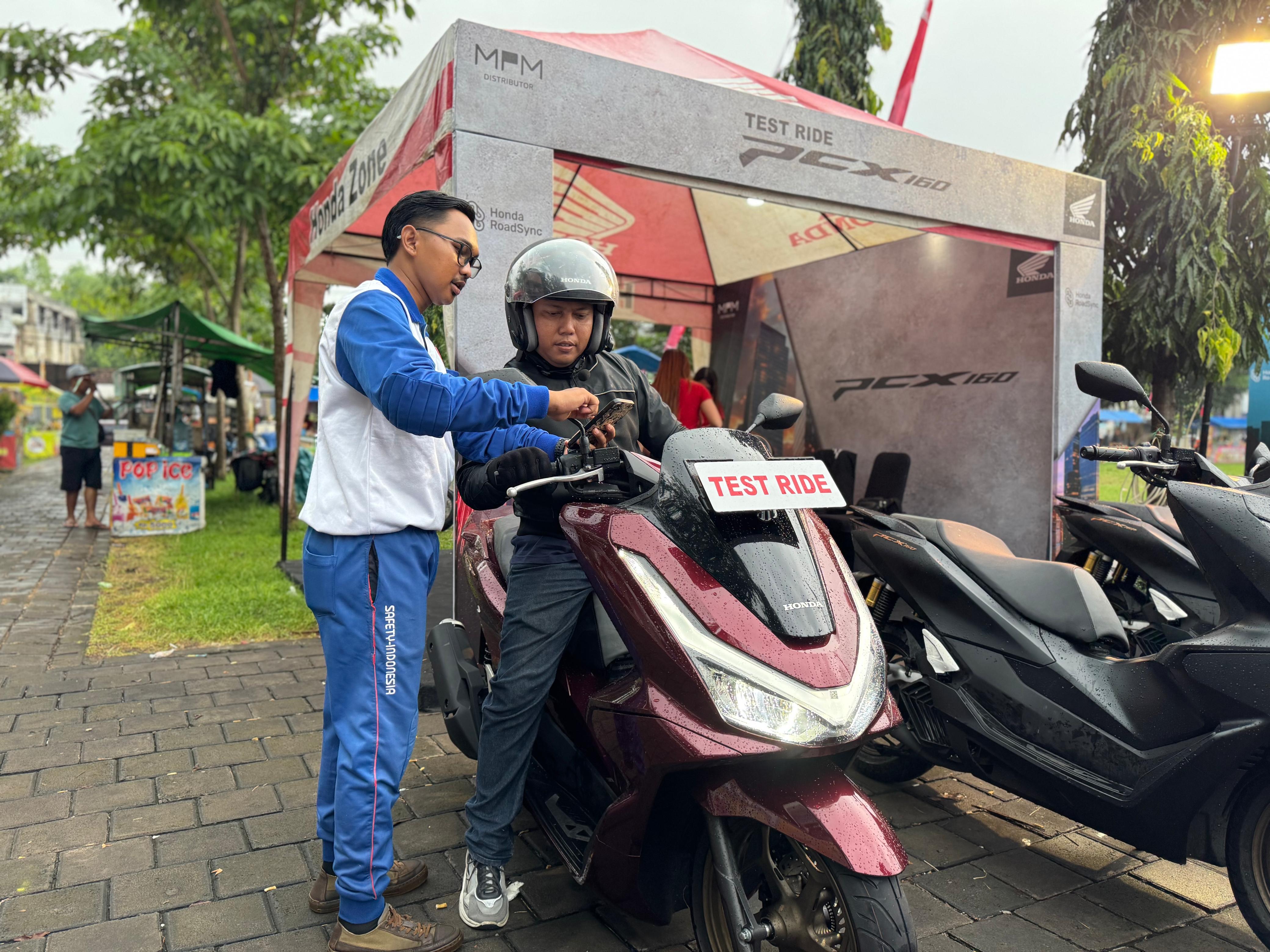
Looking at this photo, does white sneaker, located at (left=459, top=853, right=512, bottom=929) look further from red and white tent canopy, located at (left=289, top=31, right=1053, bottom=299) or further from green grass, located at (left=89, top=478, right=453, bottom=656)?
green grass, located at (left=89, top=478, right=453, bottom=656)

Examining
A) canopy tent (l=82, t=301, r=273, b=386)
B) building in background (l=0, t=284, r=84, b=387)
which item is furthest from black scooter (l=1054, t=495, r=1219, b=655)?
building in background (l=0, t=284, r=84, b=387)

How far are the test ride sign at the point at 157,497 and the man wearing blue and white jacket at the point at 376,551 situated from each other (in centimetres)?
863

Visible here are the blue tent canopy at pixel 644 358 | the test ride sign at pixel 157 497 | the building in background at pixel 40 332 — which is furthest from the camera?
the building in background at pixel 40 332

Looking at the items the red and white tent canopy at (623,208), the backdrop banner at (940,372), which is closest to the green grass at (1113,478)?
the backdrop banner at (940,372)

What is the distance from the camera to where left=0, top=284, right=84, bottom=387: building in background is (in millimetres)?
60969

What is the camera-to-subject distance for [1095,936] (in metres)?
2.43

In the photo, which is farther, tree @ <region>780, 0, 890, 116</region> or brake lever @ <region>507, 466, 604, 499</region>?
tree @ <region>780, 0, 890, 116</region>

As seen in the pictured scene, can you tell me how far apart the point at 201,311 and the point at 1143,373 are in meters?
26.0

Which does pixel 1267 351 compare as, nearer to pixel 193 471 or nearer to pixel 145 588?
pixel 145 588

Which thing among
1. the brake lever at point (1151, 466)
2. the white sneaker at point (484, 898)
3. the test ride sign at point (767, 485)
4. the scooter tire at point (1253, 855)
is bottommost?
the white sneaker at point (484, 898)

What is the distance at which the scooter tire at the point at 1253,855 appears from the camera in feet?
7.26

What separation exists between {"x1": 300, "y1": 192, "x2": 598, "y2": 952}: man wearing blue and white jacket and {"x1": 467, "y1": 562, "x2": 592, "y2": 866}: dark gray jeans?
21cm

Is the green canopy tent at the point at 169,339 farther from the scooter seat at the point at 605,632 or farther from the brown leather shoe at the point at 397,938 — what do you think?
the brown leather shoe at the point at 397,938

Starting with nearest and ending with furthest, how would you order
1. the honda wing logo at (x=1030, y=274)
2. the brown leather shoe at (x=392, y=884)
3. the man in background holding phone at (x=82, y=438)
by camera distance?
the brown leather shoe at (x=392, y=884), the honda wing logo at (x=1030, y=274), the man in background holding phone at (x=82, y=438)
